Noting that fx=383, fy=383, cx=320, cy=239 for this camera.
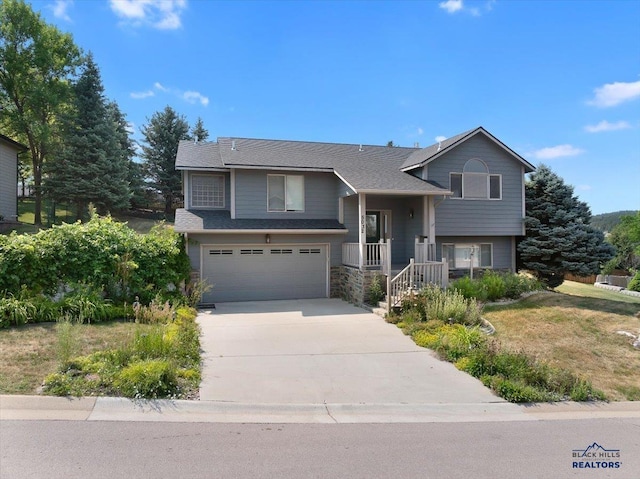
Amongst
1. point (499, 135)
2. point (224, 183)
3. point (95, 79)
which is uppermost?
point (95, 79)

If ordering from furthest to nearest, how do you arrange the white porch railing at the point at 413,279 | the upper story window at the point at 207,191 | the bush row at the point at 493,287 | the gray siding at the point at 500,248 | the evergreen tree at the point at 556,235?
the gray siding at the point at 500,248 → the evergreen tree at the point at 556,235 → the upper story window at the point at 207,191 → the bush row at the point at 493,287 → the white porch railing at the point at 413,279

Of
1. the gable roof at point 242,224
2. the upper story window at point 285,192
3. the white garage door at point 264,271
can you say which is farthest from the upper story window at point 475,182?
the upper story window at point 285,192

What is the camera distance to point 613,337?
8.78 meters

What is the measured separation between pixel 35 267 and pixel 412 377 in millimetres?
9421

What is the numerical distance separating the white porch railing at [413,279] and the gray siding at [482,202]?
140 inches

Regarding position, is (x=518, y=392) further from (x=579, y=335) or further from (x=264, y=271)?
(x=264, y=271)

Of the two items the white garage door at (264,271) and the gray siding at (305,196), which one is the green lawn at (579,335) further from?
the gray siding at (305,196)

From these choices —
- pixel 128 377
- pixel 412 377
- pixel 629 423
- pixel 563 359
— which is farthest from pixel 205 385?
pixel 563 359

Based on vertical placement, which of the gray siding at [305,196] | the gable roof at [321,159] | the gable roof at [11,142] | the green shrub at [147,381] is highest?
the gable roof at [11,142]

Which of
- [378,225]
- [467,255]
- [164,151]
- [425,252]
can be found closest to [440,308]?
[425,252]

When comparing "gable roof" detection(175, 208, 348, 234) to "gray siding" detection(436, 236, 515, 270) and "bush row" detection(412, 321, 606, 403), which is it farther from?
"bush row" detection(412, 321, 606, 403)

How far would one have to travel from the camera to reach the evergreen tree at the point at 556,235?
1543 centimetres

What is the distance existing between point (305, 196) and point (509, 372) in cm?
1023

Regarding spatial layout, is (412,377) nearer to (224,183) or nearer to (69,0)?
(224,183)
